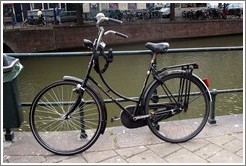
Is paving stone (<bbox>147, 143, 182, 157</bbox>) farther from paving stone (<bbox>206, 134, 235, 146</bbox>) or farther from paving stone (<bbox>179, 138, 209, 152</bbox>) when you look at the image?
paving stone (<bbox>206, 134, 235, 146</bbox>)

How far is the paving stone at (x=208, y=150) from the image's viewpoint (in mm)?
2851

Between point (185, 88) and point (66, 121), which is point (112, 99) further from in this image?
point (185, 88)

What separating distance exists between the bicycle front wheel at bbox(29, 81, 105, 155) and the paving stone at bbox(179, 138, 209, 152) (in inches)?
30.8

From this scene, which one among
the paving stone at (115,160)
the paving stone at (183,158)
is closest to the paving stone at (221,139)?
the paving stone at (183,158)

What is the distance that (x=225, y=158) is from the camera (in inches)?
110

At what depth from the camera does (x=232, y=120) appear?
3590mm

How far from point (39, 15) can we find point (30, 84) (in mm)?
11612

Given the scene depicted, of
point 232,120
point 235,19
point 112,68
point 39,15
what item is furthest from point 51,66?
point 235,19

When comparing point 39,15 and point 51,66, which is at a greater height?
point 39,15

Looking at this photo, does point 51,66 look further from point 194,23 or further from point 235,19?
point 235,19

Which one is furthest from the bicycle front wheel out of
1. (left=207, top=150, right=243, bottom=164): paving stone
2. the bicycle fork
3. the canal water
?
the canal water

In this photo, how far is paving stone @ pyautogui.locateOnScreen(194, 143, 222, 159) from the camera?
2.85m

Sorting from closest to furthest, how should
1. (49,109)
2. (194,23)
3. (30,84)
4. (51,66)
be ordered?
(49,109)
(30,84)
(51,66)
(194,23)

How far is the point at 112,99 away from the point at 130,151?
49 cm
